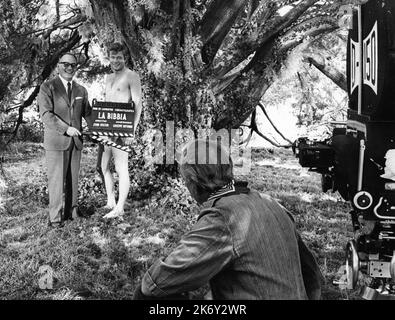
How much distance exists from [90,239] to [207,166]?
1.90 meters

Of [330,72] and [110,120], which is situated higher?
[330,72]

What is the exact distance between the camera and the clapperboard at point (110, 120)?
3094 mm

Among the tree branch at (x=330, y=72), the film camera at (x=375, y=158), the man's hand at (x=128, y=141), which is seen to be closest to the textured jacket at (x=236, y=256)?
the film camera at (x=375, y=158)

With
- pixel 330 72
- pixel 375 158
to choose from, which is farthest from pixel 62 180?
pixel 330 72

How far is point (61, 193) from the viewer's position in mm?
3377

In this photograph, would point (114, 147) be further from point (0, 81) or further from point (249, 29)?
point (249, 29)

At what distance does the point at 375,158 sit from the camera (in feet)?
9.09

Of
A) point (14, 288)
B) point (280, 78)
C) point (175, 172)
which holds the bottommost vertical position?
point (14, 288)

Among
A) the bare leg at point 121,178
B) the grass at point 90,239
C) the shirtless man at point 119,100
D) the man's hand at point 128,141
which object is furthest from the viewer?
the man's hand at point 128,141

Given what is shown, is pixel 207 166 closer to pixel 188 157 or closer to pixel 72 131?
pixel 188 157

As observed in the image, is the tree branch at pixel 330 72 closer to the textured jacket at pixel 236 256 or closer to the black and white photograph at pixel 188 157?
the black and white photograph at pixel 188 157

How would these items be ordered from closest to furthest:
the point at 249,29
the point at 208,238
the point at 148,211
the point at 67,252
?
1. the point at 208,238
2. the point at 67,252
3. the point at 148,211
4. the point at 249,29

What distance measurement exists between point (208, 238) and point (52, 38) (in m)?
3.54
